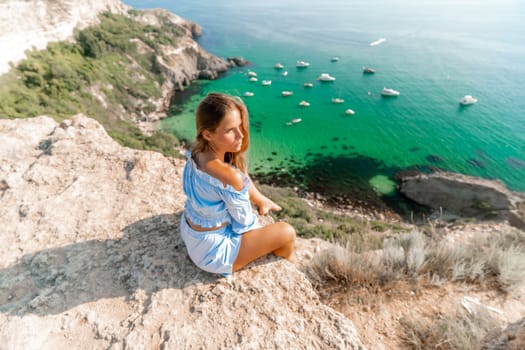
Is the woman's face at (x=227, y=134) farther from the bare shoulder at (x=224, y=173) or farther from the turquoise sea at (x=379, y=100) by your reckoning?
the turquoise sea at (x=379, y=100)

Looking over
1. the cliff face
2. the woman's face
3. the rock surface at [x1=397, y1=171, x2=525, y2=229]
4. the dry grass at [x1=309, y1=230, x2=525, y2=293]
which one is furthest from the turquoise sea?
the woman's face

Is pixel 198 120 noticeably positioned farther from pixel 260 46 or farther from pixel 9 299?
pixel 260 46

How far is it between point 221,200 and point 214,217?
204 millimetres

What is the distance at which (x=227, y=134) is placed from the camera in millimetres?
2660

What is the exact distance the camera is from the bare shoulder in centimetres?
261

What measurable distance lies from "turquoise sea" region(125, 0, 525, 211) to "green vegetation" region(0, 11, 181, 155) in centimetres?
560

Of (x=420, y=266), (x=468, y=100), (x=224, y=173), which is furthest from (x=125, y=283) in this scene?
(x=468, y=100)

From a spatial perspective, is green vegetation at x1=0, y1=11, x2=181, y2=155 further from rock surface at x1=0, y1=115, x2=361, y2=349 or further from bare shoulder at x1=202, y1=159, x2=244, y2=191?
bare shoulder at x1=202, y1=159, x2=244, y2=191

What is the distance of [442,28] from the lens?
7106 centimetres

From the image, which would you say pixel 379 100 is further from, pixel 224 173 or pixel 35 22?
pixel 35 22

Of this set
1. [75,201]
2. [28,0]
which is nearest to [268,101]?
[28,0]

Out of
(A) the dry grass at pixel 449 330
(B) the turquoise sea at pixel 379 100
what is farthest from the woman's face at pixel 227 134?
(B) the turquoise sea at pixel 379 100

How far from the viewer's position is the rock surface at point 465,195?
749 inches

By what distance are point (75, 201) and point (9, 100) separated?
21062 millimetres
